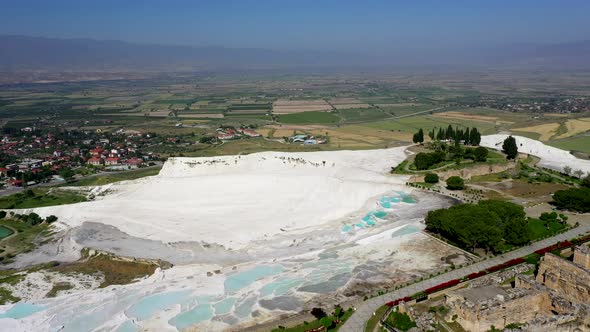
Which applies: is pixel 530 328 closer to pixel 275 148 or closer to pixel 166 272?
pixel 166 272

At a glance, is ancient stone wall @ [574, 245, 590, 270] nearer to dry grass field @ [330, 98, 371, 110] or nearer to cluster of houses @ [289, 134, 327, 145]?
cluster of houses @ [289, 134, 327, 145]

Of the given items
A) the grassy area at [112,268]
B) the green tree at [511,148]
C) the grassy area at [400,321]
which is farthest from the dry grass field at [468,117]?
the grassy area at [112,268]

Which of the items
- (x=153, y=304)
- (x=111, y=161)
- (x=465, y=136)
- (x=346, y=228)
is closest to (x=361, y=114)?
(x=465, y=136)

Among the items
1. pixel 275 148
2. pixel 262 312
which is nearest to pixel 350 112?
pixel 275 148

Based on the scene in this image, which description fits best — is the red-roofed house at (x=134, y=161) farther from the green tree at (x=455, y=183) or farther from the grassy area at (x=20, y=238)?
the green tree at (x=455, y=183)

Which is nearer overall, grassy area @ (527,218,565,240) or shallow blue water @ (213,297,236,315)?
shallow blue water @ (213,297,236,315)

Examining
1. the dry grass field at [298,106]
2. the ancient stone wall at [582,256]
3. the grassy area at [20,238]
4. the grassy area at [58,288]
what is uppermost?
the ancient stone wall at [582,256]

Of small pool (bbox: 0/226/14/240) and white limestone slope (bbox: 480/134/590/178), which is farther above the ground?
white limestone slope (bbox: 480/134/590/178)

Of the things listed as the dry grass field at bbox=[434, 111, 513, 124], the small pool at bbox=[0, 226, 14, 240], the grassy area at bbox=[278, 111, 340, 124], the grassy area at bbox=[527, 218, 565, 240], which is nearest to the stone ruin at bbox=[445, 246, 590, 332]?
the grassy area at bbox=[527, 218, 565, 240]
